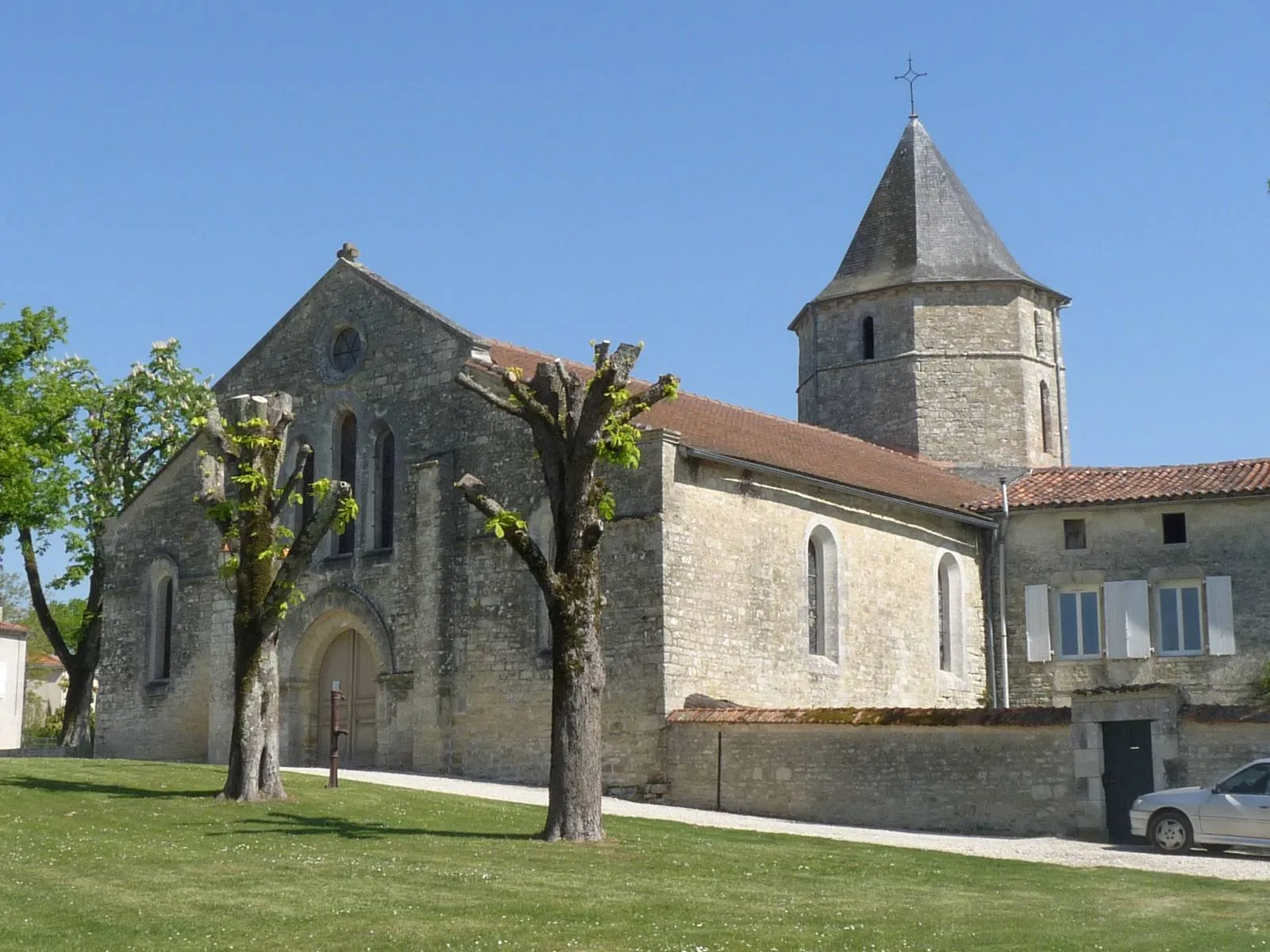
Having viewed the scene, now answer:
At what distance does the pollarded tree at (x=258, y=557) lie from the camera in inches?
752

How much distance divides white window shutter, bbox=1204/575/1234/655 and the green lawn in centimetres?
1297

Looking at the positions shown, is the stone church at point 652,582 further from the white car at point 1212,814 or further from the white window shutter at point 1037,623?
the white car at point 1212,814

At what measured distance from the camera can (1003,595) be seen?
30.7 meters

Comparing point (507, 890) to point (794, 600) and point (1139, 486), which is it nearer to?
point (794, 600)

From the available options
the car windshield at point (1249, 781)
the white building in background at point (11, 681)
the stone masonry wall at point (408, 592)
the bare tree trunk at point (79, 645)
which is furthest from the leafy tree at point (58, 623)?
the car windshield at point (1249, 781)

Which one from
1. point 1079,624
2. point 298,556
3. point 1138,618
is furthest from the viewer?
point 1079,624

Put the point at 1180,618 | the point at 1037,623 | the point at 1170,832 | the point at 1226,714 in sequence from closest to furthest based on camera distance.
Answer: the point at 1170,832 < the point at 1226,714 < the point at 1180,618 < the point at 1037,623

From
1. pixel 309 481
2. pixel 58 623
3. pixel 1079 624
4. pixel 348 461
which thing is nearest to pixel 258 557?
pixel 348 461

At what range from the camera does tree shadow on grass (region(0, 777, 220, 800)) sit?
774 inches

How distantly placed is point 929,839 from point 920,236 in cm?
2152

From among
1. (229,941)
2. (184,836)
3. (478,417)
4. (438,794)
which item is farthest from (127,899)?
(478,417)

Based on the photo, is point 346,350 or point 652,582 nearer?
point 652,582

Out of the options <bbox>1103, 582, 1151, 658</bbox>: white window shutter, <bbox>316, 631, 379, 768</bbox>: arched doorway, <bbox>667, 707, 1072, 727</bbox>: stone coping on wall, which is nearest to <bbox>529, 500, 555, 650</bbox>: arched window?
<bbox>667, 707, 1072, 727</bbox>: stone coping on wall

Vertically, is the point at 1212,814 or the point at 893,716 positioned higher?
the point at 893,716
